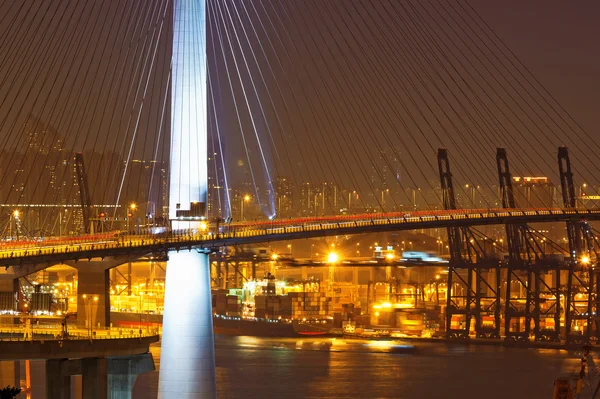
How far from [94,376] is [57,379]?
747 mm

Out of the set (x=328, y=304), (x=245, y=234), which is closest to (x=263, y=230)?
(x=245, y=234)

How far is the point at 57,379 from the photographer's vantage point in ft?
81.8

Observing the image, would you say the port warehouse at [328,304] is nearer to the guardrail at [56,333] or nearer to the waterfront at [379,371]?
the waterfront at [379,371]

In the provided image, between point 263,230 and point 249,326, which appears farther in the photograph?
point 249,326

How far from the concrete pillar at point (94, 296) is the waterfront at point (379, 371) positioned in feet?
17.3

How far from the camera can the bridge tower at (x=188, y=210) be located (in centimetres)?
2644

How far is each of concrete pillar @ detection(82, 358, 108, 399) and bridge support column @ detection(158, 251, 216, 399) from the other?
4.13 feet

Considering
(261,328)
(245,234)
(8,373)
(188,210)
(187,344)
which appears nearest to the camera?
(187,344)

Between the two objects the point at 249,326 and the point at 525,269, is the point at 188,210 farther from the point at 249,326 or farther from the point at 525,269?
the point at 249,326

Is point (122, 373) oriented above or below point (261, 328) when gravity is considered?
above

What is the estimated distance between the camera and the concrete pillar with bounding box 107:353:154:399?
2648 cm

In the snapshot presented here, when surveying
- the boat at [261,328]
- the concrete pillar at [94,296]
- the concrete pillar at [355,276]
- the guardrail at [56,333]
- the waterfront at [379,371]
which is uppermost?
the concrete pillar at [355,276]

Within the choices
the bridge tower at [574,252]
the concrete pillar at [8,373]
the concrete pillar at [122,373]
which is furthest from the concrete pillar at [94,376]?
the bridge tower at [574,252]

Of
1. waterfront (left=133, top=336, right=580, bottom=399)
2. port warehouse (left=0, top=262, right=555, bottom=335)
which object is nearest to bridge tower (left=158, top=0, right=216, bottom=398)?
waterfront (left=133, top=336, right=580, bottom=399)
